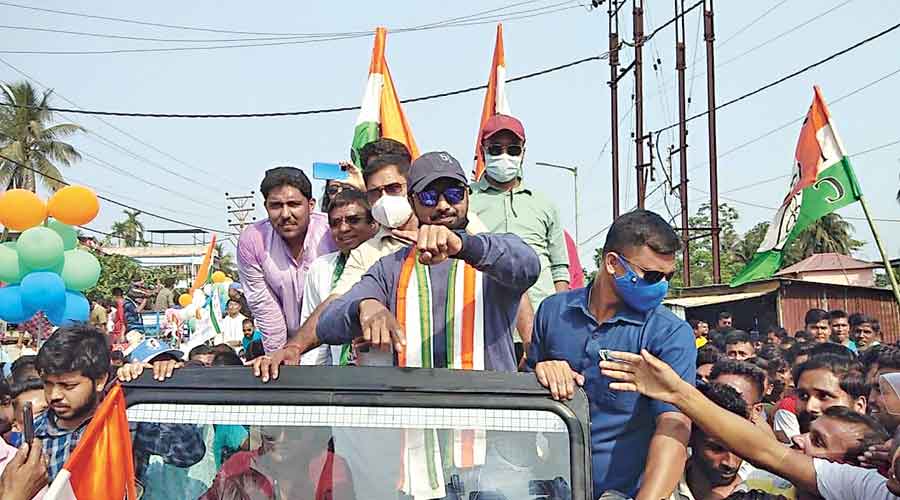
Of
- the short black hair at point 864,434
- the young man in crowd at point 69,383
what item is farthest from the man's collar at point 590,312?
the young man in crowd at point 69,383

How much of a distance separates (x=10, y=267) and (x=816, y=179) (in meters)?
6.64

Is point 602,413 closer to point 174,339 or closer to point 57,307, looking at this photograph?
point 57,307

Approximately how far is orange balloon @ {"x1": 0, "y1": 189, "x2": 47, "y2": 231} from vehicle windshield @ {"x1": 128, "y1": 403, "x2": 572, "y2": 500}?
21.9ft

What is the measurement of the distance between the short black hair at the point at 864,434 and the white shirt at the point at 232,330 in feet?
27.9

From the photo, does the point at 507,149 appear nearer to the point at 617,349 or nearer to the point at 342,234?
the point at 342,234

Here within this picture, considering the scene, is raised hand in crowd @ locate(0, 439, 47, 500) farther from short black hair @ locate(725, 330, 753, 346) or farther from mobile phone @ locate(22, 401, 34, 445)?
short black hair @ locate(725, 330, 753, 346)

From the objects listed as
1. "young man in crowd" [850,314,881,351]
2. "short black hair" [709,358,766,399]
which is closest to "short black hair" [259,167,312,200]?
"short black hair" [709,358,766,399]

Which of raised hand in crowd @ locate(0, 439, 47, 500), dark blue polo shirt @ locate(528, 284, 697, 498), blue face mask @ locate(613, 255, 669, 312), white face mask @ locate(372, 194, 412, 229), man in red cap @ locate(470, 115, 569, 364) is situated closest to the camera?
raised hand in crowd @ locate(0, 439, 47, 500)

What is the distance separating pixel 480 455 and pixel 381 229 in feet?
5.42

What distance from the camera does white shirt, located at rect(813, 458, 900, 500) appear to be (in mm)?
2938

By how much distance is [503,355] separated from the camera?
321 cm

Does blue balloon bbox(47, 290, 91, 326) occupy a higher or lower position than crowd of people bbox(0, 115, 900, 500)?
higher

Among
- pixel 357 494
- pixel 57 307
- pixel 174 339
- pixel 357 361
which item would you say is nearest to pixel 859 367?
pixel 357 361

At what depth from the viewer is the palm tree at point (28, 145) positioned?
110 ft
